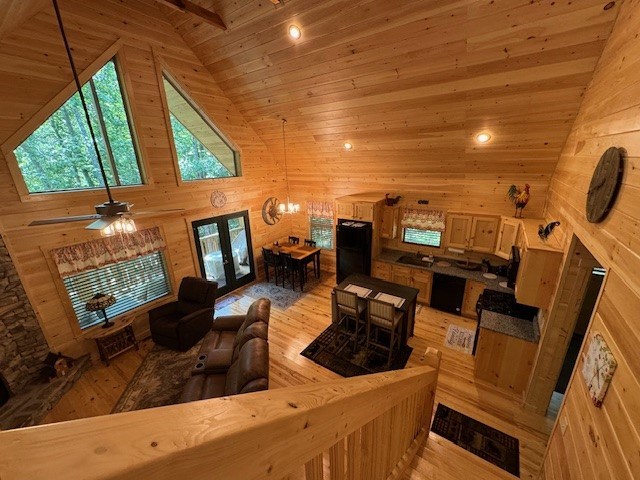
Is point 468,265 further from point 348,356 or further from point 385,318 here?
point 348,356

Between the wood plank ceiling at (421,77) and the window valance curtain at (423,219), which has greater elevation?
the wood plank ceiling at (421,77)

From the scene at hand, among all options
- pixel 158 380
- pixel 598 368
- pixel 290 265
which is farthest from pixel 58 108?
pixel 598 368

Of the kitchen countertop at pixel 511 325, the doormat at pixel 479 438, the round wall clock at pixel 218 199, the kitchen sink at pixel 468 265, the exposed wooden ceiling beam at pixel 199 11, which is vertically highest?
the exposed wooden ceiling beam at pixel 199 11

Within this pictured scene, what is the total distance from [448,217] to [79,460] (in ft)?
18.5

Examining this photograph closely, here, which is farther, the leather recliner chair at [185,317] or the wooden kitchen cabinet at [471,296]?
the wooden kitchen cabinet at [471,296]

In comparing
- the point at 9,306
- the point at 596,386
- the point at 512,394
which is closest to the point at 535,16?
the point at 596,386

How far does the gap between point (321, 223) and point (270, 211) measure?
4.33 feet

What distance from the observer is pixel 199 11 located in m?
3.36

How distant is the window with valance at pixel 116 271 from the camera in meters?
3.85

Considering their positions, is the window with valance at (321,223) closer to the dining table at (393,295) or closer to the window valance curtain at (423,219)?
the window valance curtain at (423,219)

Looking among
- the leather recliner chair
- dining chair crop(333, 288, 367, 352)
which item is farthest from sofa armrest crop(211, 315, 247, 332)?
dining chair crop(333, 288, 367, 352)

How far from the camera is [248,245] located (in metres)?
6.44

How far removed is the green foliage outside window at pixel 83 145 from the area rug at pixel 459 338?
5750 millimetres

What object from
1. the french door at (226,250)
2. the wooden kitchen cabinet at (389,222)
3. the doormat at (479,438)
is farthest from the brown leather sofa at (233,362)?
the wooden kitchen cabinet at (389,222)
